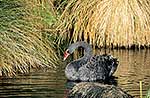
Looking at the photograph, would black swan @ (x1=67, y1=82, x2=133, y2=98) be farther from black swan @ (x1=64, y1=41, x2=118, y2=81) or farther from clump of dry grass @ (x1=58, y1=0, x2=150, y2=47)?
clump of dry grass @ (x1=58, y1=0, x2=150, y2=47)

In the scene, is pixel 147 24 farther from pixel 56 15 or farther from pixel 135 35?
pixel 56 15

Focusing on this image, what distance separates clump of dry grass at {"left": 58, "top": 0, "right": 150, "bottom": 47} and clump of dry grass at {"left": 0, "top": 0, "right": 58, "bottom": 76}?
3420 millimetres

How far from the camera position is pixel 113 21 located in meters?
20.6

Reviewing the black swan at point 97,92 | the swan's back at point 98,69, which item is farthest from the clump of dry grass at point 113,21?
the black swan at point 97,92

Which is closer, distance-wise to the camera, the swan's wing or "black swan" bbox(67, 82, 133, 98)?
"black swan" bbox(67, 82, 133, 98)

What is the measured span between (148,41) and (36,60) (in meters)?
5.88

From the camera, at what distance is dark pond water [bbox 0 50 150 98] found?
12656 mm

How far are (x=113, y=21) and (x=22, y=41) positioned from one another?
17.3 ft

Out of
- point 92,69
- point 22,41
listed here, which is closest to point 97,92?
point 92,69

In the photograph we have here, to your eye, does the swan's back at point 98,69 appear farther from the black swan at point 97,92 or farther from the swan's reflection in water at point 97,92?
the black swan at point 97,92

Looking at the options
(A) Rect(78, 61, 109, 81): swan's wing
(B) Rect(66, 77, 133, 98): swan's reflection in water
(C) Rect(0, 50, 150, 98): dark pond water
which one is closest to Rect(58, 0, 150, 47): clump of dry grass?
(C) Rect(0, 50, 150, 98): dark pond water

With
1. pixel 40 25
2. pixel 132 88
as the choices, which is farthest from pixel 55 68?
pixel 132 88

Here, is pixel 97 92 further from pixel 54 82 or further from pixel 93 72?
pixel 93 72

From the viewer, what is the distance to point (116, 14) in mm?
20594
